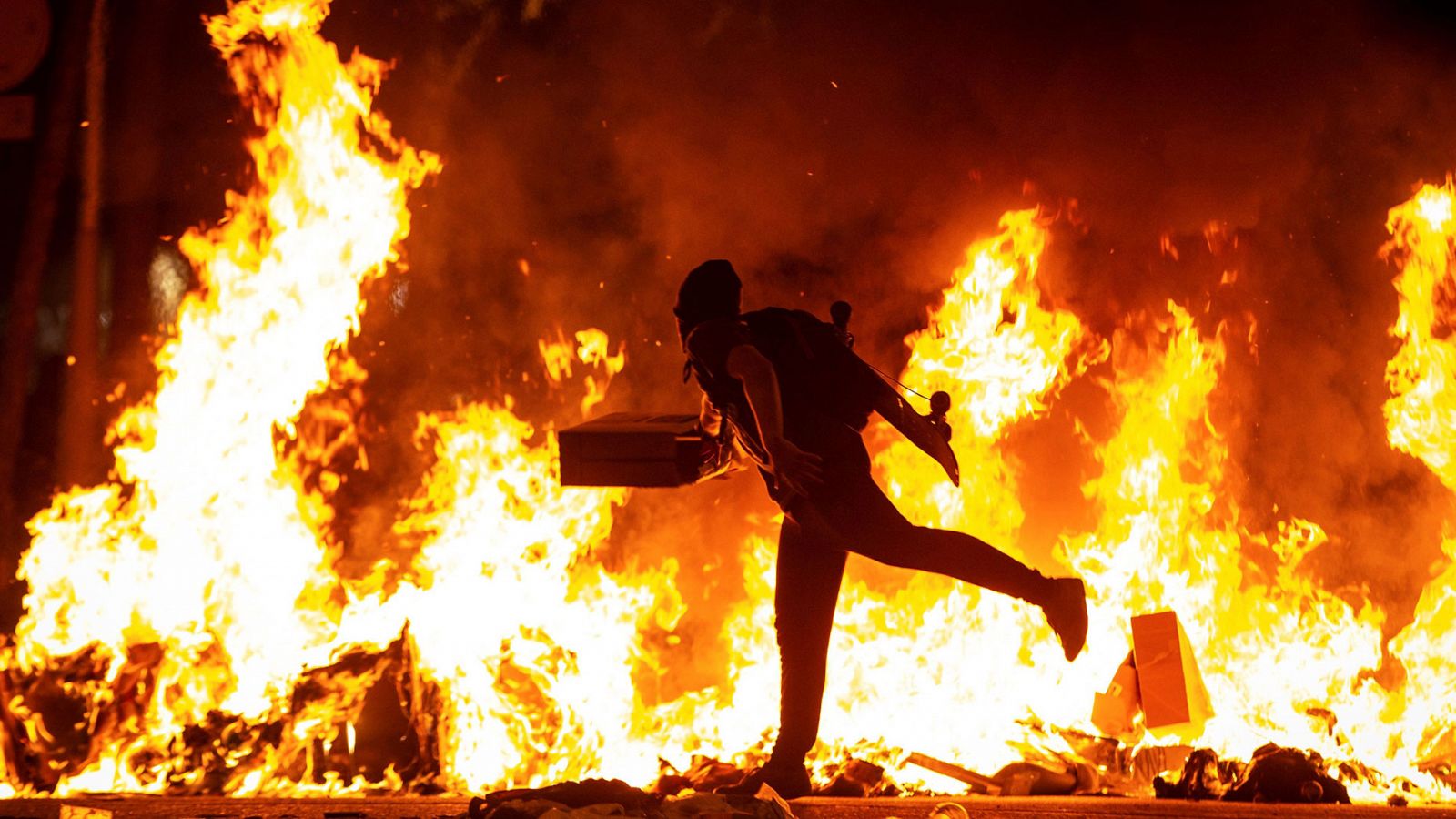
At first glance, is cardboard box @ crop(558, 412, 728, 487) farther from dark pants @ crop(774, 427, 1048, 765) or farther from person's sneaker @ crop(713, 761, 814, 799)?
person's sneaker @ crop(713, 761, 814, 799)

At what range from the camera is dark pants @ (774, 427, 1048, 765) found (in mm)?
4723

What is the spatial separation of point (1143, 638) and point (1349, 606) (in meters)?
1.78

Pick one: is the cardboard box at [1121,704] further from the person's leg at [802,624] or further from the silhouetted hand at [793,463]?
the silhouetted hand at [793,463]

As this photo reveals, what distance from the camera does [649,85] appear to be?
6945mm

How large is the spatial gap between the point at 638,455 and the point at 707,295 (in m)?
0.73

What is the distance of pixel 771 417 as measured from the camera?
4.69 m

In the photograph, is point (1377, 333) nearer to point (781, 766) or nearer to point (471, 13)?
point (781, 766)

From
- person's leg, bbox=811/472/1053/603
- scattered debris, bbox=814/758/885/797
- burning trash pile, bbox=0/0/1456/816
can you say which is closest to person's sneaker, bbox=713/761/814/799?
scattered debris, bbox=814/758/885/797

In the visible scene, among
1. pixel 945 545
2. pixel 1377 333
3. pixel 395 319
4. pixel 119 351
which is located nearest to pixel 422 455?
pixel 395 319

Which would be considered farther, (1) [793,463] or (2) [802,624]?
(2) [802,624]

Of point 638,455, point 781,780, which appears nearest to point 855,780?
point 781,780

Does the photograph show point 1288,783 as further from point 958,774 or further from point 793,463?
point 793,463

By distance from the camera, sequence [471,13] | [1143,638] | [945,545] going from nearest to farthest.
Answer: [945,545]
[1143,638]
[471,13]

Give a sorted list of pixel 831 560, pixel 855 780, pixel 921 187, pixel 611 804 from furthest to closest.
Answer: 1. pixel 921 187
2. pixel 855 780
3. pixel 831 560
4. pixel 611 804
